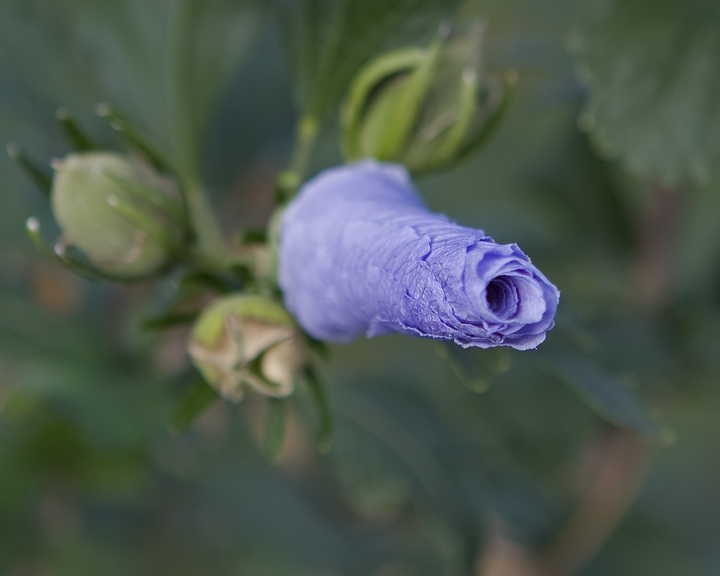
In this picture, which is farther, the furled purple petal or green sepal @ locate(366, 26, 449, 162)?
green sepal @ locate(366, 26, 449, 162)

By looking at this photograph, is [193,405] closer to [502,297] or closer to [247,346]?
[247,346]

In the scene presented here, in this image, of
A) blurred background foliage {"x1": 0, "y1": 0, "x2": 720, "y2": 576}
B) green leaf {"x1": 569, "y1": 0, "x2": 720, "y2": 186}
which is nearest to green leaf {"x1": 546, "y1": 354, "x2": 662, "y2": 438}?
blurred background foliage {"x1": 0, "y1": 0, "x2": 720, "y2": 576}

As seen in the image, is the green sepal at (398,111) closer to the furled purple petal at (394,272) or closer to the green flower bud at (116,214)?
the furled purple petal at (394,272)

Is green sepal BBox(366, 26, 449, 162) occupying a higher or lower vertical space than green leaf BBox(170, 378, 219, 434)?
higher

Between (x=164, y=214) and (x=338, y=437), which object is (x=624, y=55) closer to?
(x=164, y=214)

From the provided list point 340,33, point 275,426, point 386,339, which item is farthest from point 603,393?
point 386,339

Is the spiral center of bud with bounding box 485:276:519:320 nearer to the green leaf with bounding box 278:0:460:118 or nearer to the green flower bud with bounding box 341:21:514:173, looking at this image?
the green flower bud with bounding box 341:21:514:173
